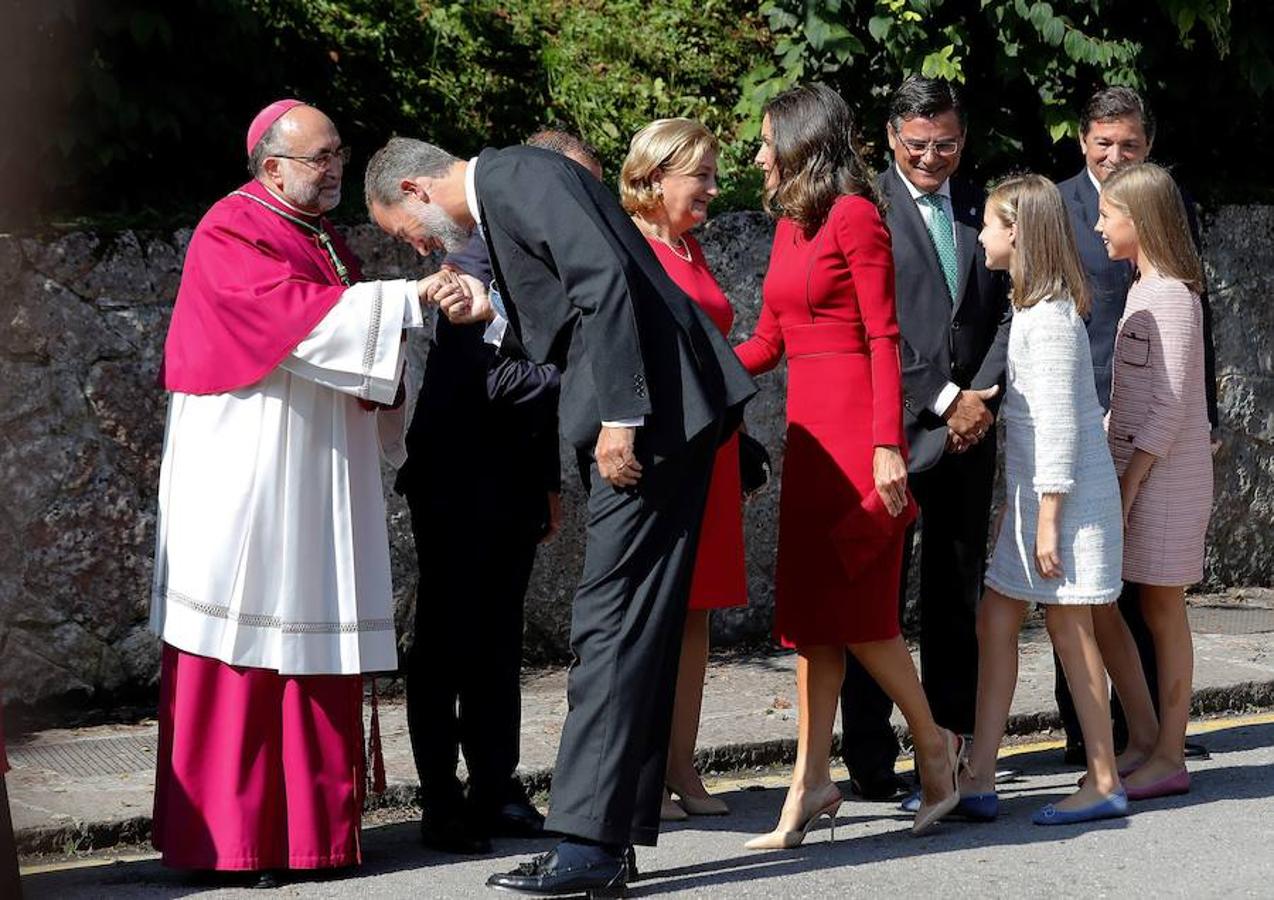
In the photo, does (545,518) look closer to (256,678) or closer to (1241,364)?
(256,678)

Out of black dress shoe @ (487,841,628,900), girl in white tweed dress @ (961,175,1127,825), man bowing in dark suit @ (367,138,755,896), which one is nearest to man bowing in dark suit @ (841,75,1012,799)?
girl in white tweed dress @ (961,175,1127,825)

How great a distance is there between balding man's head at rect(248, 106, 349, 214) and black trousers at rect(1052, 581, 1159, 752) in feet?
9.47

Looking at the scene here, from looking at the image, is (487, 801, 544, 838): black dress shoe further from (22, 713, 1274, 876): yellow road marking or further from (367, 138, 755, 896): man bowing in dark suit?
(22, 713, 1274, 876): yellow road marking

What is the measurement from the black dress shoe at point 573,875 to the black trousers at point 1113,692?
216 centimetres

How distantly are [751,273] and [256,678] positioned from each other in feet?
11.6

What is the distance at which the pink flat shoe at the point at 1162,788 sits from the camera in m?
6.08

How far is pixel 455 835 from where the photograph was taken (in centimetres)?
555

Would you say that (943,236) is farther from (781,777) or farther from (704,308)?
(781,777)

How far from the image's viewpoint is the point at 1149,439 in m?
6.10

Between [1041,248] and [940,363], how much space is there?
1.72 ft

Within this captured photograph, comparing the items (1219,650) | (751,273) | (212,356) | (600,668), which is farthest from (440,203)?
(1219,650)

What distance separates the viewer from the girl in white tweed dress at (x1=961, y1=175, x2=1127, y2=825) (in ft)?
18.8

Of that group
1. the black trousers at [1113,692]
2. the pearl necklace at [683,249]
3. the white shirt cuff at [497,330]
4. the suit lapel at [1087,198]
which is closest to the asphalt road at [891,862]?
the black trousers at [1113,692]

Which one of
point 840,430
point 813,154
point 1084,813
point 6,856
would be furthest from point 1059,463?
point 6,856
